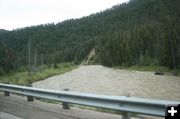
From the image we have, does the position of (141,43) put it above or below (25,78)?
above

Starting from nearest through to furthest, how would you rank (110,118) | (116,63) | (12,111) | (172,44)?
(110,118)
(12,111)
(172,44)
(116,63)

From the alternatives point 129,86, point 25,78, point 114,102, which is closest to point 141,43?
point 25,78

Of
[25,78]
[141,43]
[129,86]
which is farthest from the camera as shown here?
[141,43]

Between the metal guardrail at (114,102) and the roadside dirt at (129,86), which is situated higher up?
the metal guardrail at (114,102)

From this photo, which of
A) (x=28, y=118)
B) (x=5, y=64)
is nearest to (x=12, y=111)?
(x=28, y=118)

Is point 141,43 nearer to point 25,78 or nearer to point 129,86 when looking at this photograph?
point 25,78

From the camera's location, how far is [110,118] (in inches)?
307

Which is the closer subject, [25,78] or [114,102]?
Answer: [114,102]

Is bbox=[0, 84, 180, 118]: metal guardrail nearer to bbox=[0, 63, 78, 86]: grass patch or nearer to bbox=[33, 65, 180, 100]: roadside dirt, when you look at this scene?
bbox=[0, 63, 78, 86]: grass patch

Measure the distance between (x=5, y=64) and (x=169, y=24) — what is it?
36.6 m

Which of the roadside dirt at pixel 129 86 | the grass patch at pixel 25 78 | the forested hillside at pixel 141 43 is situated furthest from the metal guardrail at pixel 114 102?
the forested hillside at pixel 141 43

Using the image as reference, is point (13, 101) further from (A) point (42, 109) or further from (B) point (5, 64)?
(B) point (5, 64)

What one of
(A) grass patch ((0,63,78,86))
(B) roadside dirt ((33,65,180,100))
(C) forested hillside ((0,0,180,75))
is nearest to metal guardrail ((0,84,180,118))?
(A) grass patch ((0,63,78,86))

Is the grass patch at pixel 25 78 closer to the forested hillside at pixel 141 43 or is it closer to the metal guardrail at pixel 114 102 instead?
the metal guardrail at pixel 114 102
